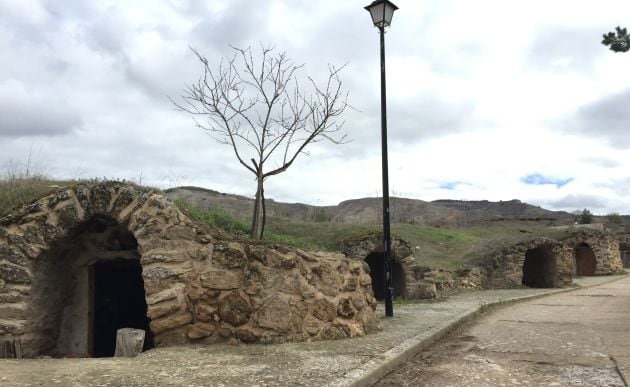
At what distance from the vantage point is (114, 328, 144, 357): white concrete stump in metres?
6.00

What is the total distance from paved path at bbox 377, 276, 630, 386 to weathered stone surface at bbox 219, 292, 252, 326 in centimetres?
224

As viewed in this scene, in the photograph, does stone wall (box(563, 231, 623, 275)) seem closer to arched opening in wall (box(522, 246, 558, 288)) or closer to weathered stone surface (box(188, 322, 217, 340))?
arched opening in wall (box(522, 246, 558, 288))

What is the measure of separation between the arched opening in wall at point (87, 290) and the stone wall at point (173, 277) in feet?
0.12

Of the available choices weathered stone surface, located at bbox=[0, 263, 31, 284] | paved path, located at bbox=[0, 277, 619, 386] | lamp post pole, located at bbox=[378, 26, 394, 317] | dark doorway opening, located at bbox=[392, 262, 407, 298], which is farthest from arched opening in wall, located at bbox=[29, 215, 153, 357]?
dark doorway opening, located at bbox=[392, 262, 407, 298]

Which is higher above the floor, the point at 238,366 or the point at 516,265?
the point at 516,265

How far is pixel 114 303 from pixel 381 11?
778cm

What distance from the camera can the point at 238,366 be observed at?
5.38 metres

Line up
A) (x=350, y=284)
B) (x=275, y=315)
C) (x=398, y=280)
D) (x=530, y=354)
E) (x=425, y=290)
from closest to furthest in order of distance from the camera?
(x=530, y=354), (x=275, y=315), (x=350, y=284), (x=425, y=290), (x=398, y=280)

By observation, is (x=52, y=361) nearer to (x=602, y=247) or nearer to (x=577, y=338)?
(x=577, y=338)

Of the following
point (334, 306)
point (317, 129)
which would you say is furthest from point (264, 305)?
point (317, 129)

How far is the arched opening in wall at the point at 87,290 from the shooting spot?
7.13m

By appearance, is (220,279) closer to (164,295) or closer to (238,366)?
(164,295)

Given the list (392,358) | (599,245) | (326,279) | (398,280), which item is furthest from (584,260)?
(392,358)

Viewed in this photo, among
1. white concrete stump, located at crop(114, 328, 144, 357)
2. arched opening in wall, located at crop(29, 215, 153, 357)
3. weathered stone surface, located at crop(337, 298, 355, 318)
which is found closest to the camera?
white concrete stump, located at crop(114, 328, 144, 357)
